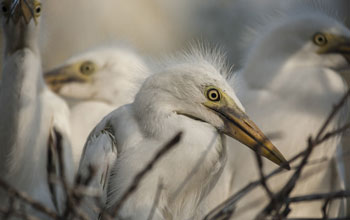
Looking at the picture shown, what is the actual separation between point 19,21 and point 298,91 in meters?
1.52

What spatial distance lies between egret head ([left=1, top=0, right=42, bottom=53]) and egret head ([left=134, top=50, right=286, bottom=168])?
64cm

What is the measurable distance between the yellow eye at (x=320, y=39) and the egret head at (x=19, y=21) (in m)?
1.46

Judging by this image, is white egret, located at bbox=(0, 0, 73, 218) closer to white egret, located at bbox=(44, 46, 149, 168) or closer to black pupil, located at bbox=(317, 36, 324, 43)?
white egret, located at bbox=(44, 46, 149, 168)

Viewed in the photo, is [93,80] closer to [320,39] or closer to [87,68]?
[87,68]

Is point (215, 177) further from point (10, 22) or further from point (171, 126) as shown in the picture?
point (10, 22)

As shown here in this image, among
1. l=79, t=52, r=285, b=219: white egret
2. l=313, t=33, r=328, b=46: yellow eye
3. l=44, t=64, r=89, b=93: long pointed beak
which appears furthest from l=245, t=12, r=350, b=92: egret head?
l=44, t=64, r=89, b=93: long pointed beak

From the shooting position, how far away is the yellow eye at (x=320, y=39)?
3475mm

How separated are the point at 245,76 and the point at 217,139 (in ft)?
3.42

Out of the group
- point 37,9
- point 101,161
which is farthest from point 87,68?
point 101,161

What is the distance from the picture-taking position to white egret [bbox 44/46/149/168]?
4234 millimetres

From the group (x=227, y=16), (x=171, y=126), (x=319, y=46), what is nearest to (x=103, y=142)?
(x=171, y=126)

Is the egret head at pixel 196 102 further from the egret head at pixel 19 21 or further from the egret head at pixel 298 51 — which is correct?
the egret head at pixel 298 51

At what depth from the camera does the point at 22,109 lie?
2938 millimetres

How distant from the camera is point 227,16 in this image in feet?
35.1
